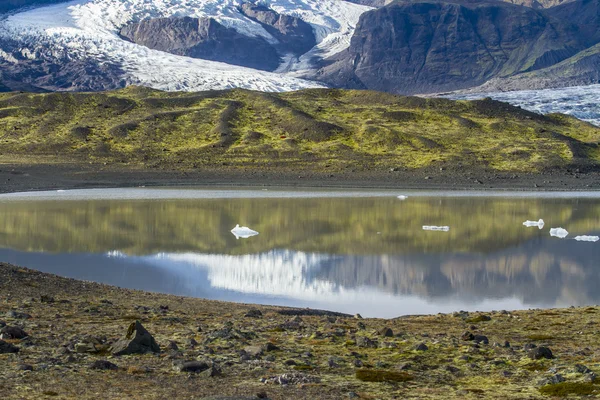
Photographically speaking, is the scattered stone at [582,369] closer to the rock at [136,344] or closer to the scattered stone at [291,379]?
the scattered stone at [291,379]

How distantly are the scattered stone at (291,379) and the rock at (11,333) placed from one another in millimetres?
5124

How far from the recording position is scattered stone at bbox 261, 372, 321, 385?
12869 millimetres

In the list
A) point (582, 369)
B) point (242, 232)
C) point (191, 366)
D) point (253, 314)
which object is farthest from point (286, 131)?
point (191, 366)

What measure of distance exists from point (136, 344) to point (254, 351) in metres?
2.12

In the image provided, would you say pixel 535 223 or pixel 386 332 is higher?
pixel 386 332

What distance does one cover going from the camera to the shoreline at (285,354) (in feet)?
40.9

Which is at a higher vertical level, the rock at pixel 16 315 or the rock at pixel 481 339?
the rock at pixel 16 315

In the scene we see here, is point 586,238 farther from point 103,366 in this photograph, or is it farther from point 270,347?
point 103,366

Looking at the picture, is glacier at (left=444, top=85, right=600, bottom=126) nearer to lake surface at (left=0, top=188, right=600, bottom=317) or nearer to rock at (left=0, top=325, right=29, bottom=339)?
lake surface at (left=0, top=188, right=600, bottom=317)

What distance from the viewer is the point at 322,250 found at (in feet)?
124

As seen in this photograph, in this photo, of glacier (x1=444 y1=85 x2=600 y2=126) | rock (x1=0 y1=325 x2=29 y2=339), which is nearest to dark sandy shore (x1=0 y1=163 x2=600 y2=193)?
rock (x1=0 y1=325 x2=29 y2=339)

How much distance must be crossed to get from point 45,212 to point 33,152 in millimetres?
46823

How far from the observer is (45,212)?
171 ft

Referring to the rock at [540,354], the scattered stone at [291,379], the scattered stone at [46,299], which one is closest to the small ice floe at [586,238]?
the rock at [540,354]
